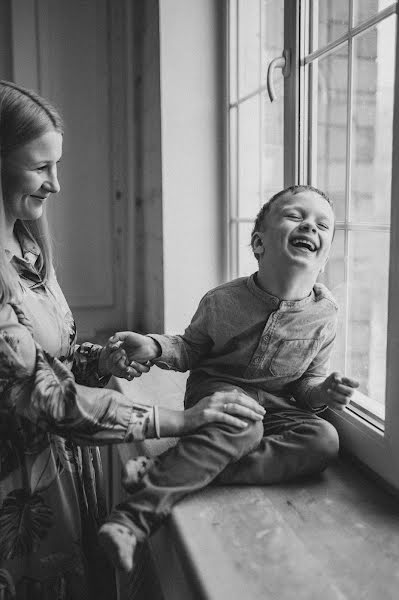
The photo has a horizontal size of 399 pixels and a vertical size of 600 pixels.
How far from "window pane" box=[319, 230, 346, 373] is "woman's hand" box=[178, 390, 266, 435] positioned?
1.55 ft

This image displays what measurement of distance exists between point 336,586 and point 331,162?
3.40 feet

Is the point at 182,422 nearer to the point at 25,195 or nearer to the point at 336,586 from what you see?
the point at 336,586

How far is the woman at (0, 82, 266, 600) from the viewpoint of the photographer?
41.9 inches

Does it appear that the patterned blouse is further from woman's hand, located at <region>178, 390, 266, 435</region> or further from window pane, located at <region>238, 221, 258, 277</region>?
window pane, located at <region>238, 221, 258, 277</region>

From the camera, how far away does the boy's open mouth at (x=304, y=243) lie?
4.00ft

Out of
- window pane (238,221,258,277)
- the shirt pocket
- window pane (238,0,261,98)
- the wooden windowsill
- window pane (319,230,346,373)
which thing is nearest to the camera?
the wooden windowsill

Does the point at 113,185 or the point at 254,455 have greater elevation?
the point at 113,185

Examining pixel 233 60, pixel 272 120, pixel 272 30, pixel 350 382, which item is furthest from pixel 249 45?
pixel 350 382

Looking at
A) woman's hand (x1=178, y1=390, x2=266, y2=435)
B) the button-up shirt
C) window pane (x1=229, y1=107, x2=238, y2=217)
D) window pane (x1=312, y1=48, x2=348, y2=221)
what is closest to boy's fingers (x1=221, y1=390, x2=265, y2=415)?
woman's hand (x1=178, y1=390, x2=266, y2=435)

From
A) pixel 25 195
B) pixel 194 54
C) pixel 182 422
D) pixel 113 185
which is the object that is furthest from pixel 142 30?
pixel 182 422

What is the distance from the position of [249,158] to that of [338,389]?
118 centimetres

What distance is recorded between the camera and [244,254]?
2.17m

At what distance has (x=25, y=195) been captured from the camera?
121cm

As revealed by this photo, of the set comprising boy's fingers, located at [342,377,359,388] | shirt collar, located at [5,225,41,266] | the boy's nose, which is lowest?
boy's fingers, located at [342,377,359,388]
